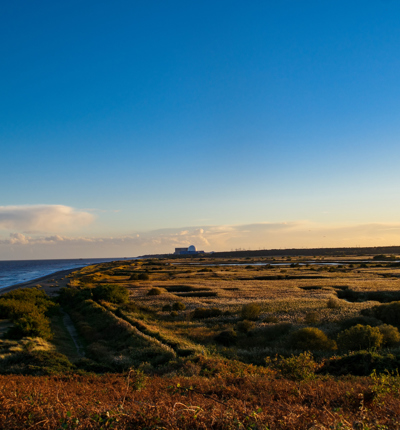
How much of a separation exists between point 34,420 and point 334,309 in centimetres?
2676

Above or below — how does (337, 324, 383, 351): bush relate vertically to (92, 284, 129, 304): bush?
above

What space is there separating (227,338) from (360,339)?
778 cm

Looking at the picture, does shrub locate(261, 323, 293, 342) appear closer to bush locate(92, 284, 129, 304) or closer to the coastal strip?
bush locate(92, 284, 129, 304)

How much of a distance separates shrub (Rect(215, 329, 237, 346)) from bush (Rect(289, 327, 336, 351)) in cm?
371

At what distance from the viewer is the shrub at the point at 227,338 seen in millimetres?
20270

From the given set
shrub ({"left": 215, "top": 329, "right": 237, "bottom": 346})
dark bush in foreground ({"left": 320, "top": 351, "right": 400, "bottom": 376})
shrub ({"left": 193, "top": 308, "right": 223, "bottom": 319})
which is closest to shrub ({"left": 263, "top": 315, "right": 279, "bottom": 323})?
shrub ({"left": 215, "top": 329, "right": 237, "bottom": 346})

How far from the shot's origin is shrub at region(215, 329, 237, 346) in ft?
66.5

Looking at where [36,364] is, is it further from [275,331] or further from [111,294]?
[111,294]

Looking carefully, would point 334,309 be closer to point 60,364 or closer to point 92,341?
point 92,341

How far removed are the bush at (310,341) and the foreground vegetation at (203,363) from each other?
0.06m

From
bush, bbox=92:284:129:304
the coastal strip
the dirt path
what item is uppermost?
bush, bbox=92:284:129:304

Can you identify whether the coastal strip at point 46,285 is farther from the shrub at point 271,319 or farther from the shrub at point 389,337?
the shrub at point 389,337

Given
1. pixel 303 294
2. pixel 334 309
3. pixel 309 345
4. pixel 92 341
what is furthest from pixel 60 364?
pixel 303 294

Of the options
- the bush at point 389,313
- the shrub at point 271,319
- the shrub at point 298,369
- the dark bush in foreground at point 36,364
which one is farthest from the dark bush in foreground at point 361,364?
the bush at point 389,313
